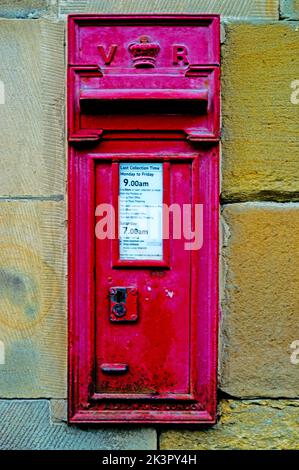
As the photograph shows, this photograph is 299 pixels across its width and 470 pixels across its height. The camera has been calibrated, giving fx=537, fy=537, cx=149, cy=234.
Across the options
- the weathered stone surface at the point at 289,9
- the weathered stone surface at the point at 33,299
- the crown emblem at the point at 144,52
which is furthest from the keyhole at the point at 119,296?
the weathered stone surface at the point at 289,9

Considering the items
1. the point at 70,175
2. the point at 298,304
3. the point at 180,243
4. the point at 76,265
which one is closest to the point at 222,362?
the point at 298,304

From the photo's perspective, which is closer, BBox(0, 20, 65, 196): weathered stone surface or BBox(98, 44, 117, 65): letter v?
BBox(98, 44, 117, 65): letter v

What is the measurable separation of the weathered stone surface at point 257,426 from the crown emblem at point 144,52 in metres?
1.47

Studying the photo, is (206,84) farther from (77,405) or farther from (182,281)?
(77,405)

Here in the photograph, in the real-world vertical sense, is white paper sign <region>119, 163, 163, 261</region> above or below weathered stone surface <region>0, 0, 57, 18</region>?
below

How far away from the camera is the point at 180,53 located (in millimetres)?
2174

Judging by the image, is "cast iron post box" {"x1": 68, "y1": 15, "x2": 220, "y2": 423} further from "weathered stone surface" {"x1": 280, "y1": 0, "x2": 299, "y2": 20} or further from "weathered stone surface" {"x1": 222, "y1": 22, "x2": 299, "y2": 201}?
"weathered stone surface" {"x1": 280, "y1": 0, "x2": 299, "y2": 20}

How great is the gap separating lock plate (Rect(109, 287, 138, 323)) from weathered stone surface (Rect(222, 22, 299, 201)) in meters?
0.58

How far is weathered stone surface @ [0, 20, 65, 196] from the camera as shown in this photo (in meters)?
2.28

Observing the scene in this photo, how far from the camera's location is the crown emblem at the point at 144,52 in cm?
214

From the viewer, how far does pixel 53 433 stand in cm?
235

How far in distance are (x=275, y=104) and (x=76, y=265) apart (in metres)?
1.08

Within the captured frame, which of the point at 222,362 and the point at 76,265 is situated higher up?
the point at 76,265

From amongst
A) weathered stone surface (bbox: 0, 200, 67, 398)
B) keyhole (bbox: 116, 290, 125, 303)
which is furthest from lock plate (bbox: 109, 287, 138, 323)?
weathered stone surface (bbox: 0, 200, 67, 398)
